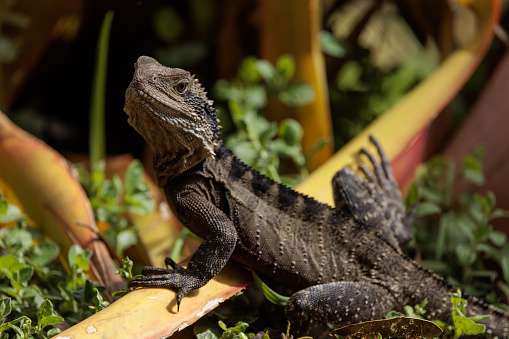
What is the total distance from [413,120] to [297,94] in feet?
2.36

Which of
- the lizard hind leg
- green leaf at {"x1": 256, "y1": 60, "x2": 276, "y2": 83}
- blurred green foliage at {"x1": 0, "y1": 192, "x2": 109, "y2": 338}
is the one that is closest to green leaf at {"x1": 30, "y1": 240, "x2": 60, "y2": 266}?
blurred green foliage at {"x1": 0, "y1": 192, "x2": 109, "y2": 338}

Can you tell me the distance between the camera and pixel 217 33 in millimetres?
4180

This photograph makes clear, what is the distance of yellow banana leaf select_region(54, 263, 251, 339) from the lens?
5.98ft

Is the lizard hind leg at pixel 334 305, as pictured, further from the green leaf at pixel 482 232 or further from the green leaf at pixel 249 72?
the green leaf at pixel 249 72

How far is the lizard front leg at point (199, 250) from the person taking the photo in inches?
83.7

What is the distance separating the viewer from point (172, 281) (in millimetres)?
2125

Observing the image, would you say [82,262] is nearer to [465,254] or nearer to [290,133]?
[290,133]

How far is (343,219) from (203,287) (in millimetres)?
712

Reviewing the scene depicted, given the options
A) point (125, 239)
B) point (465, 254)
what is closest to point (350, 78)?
point (465, 254)

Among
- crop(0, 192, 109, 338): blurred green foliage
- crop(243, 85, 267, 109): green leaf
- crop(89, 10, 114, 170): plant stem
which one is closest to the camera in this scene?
crop(0, 192, 109, 338): blurred green foliage

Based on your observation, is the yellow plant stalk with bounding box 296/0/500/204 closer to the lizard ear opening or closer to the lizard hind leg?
the lizard hind leg

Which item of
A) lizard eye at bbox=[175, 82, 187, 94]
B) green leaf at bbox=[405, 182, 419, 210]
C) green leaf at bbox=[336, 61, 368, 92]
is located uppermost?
lizard eye at bbox=[175, 82, 187, 94]

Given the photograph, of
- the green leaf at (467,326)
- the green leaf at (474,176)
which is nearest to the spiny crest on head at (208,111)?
the green leaf at (467,326)

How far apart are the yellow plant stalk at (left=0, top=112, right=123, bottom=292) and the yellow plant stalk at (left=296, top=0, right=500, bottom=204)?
3.31ft
